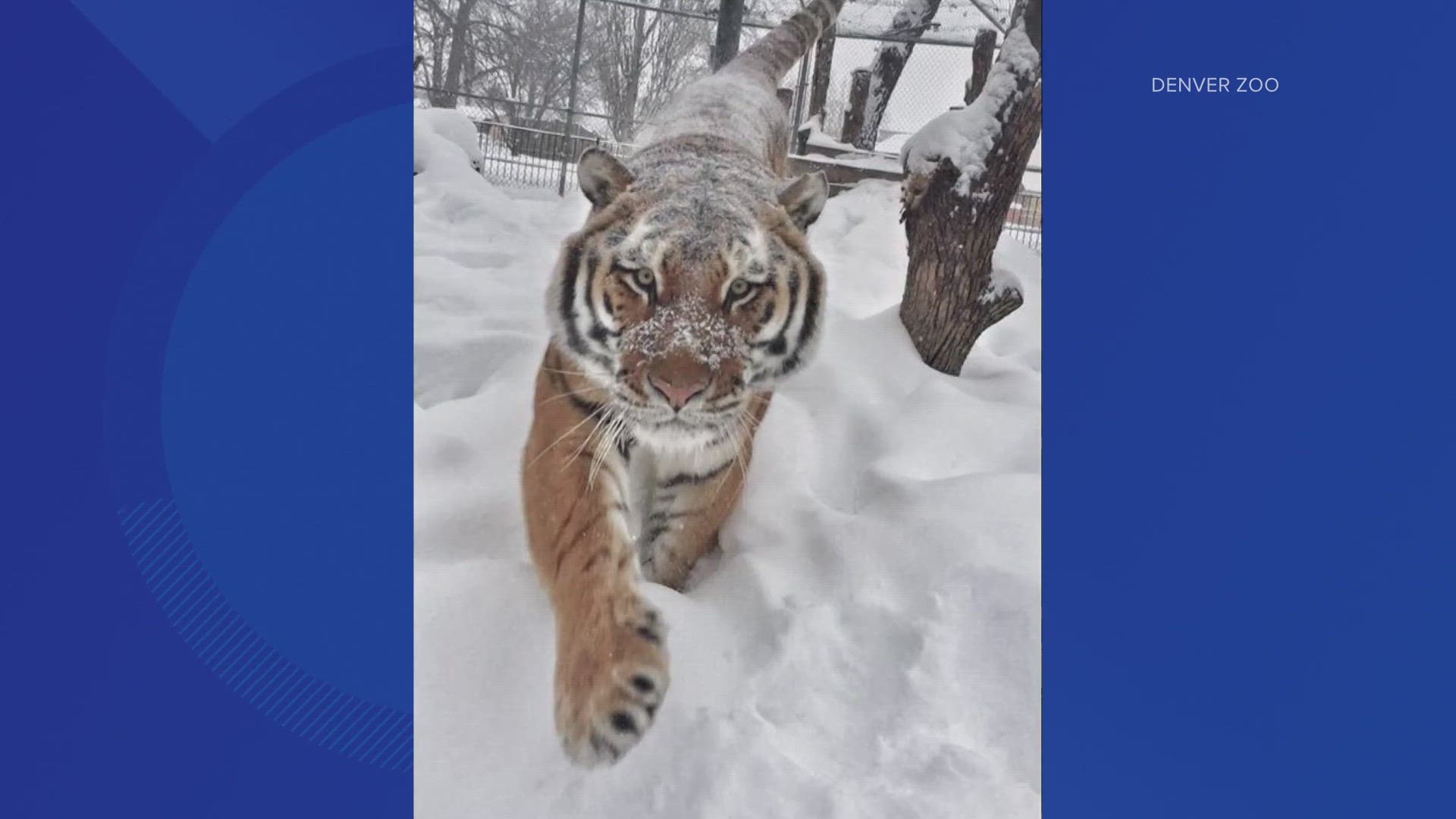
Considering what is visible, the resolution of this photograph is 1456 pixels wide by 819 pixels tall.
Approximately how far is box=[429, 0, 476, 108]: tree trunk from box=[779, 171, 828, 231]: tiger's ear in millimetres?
Result: 495

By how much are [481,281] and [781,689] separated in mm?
747

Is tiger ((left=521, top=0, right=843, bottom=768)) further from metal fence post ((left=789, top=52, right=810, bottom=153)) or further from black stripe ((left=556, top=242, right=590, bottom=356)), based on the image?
metal fence post ((left=789, top=52, right=810, bottom=153))

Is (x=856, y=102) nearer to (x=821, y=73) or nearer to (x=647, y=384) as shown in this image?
(x=821, y=73)

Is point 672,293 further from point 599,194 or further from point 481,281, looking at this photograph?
point 481,281

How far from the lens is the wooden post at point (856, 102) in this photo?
5.67 ft

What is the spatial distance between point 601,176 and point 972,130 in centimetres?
74

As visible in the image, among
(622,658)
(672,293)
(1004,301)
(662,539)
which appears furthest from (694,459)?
(1004,301)

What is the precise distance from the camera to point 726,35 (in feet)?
5.72

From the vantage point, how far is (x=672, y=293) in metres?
1.28

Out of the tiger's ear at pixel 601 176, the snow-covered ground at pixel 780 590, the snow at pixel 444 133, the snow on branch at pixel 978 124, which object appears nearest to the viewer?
the snow-covered ground at pixel 780 590

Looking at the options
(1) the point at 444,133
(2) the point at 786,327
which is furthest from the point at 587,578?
(1) the point at 444,133

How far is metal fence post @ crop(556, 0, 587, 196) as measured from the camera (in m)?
1.47

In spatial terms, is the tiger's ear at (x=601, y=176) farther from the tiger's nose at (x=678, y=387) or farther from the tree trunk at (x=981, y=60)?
the tree trunk at (x=981, y=60)

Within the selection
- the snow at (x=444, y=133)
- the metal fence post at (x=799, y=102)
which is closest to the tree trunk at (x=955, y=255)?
the metal fence post at (x=799, y=102)
